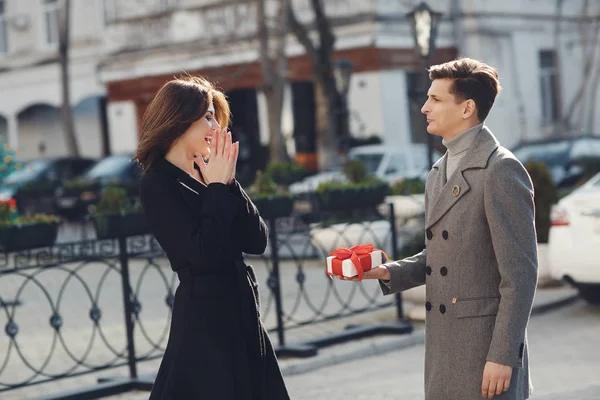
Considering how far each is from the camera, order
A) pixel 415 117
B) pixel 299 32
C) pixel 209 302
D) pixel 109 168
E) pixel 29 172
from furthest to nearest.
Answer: pixel 415 117 → pixel 29 172 → pixel 109 168 → pixel 299 32 → pixel 209 302

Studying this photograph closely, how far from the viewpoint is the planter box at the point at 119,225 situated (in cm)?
873

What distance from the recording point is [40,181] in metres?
24.9

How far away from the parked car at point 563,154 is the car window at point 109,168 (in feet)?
29.8

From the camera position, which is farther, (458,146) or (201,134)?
(201,134)

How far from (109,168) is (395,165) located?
7646mm

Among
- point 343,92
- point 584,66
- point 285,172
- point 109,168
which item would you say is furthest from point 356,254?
point 584,66

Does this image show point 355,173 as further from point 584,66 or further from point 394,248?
point 584,66

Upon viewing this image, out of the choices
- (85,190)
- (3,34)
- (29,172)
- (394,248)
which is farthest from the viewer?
(3,34)

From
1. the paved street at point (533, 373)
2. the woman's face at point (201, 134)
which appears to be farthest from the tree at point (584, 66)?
the woman's face at point (201, 134)

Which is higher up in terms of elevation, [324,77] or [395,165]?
[324,77]

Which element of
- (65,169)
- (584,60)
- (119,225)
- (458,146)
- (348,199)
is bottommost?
(348,199)

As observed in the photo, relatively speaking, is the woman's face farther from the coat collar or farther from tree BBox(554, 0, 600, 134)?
tree BBox(554, 0, 600, 134)

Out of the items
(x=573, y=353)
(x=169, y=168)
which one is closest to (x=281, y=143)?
(x=573, y=353)

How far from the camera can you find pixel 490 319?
13.2 feet
